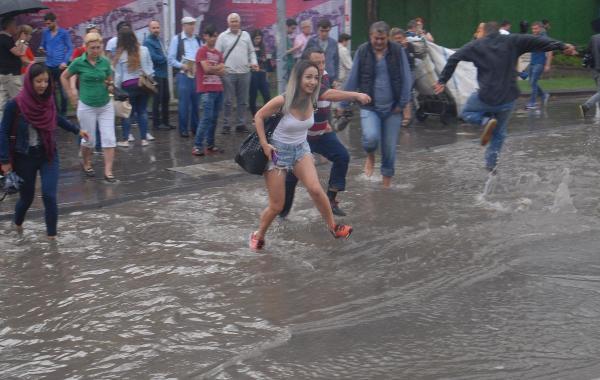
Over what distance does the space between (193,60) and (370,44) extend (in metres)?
4.77

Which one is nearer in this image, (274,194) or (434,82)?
(274,194)

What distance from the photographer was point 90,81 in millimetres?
10242

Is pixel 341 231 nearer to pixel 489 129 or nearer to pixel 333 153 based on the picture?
pixel 333 153

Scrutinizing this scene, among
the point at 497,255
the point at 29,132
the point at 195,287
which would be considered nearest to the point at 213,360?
the point at 195,287

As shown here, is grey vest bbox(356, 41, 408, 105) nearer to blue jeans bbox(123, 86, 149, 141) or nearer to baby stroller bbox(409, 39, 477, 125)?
blue jeans bbox(123, 86, 149, 141)

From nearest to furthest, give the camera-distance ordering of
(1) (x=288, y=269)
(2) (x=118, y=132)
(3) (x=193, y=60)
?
(1) (x=288, y=269) → (3) (x=193, y=60) → (2) (x=118, y=132)

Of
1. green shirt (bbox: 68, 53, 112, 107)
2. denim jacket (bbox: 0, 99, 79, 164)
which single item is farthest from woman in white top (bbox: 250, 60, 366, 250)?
green shirt (bbox: 68, 53, 112, 107)

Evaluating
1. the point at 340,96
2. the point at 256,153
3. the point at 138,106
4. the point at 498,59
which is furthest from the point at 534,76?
the point at 256,153

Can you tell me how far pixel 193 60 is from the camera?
13.5 m

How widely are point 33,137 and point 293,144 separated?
7.75ft

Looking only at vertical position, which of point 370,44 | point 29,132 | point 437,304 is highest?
point 370,44

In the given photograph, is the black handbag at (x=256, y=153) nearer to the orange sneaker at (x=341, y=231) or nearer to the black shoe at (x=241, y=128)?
the orange sneaker at (x=341, y=231)

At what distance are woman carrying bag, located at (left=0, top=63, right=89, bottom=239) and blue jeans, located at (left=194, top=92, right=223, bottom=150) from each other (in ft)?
13.7

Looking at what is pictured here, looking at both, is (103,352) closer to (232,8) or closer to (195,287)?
(195,287)
